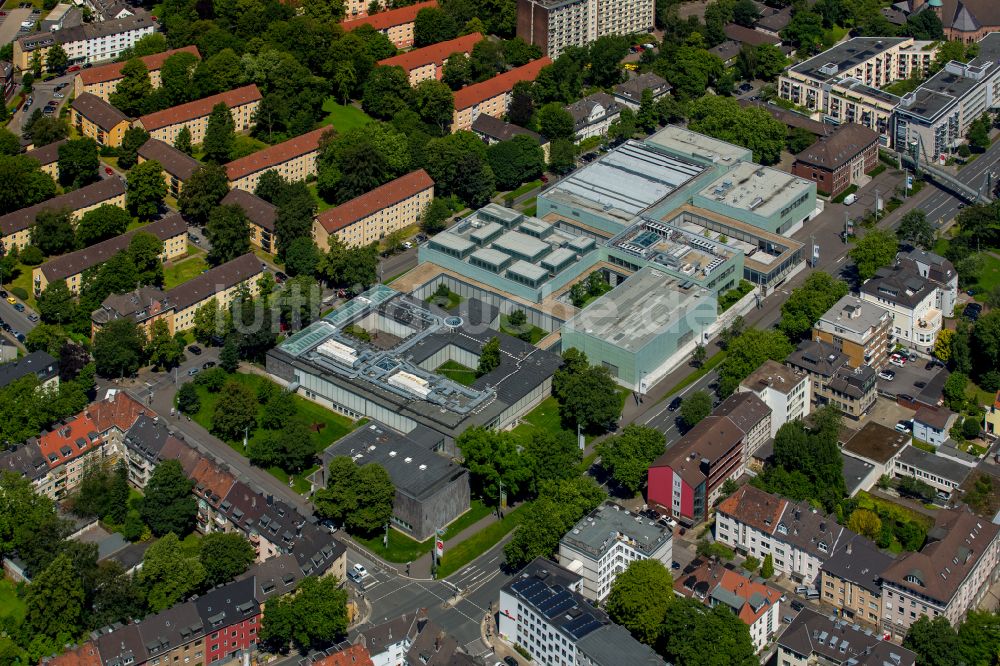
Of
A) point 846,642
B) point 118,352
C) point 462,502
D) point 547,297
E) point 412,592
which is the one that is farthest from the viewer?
point 547,297

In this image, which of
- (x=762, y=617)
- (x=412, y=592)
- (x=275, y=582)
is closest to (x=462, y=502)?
(x=412, y=592)

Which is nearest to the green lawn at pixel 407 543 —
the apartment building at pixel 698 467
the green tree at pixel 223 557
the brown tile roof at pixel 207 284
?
the green tree at pixel 223 557

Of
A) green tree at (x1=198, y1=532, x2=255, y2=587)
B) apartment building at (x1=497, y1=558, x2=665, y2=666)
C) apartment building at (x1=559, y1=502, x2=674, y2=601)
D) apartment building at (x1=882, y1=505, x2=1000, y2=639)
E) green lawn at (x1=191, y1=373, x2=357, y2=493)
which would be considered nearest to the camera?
apartment building at (x1=497, y1=558, x2=665, y2=666)

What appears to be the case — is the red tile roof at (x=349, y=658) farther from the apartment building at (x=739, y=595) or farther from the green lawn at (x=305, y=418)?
the green lawn at (x=305, y=418)

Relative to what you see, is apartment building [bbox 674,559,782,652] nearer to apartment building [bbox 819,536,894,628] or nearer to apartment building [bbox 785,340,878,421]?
apartment building [bbox 819,536,894,628]

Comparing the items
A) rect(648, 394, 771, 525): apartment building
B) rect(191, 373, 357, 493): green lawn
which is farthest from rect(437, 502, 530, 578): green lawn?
rect(191, 373, 357, 493): green lawn

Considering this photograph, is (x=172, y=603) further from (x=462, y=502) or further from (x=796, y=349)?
(x=796, y=349)
